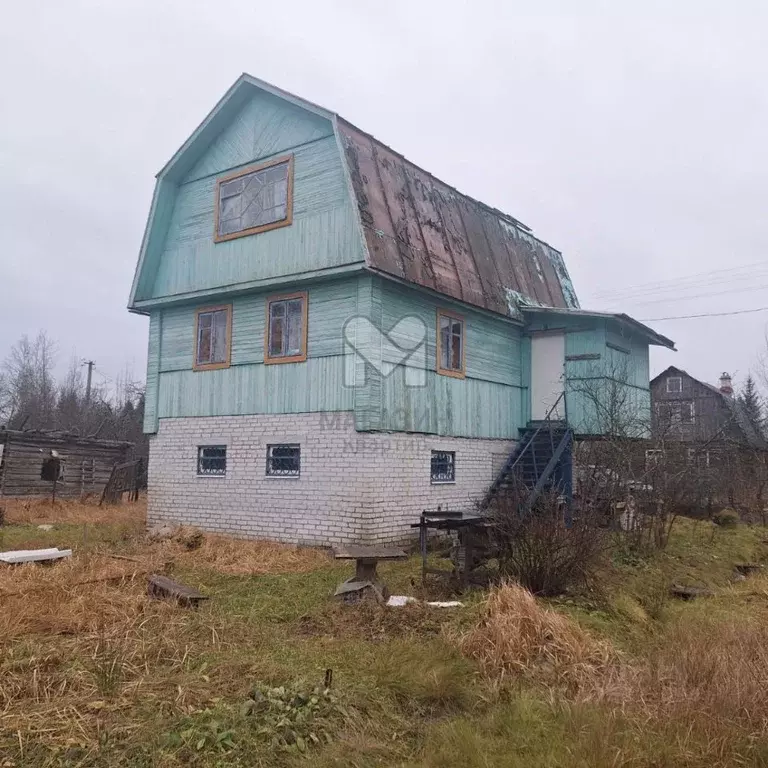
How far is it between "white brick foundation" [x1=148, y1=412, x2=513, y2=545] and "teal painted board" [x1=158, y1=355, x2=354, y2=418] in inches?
7.4

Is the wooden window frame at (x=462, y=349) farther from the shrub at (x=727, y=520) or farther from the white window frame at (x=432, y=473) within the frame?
the shrub at (x=727, y=520)

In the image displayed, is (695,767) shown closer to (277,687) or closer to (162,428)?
(277,687)

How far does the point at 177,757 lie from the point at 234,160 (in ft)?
40.7

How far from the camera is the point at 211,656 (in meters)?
5.91

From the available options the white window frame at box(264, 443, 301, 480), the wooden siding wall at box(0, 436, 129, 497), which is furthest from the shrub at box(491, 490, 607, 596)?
the wooden siding wall at box(0, 436, 129, 497)

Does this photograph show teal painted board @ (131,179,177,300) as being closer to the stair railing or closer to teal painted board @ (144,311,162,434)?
teal painted board @ (144,311,162,434)

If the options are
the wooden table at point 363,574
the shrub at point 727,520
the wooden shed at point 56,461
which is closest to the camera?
the wooden table at point 363,574

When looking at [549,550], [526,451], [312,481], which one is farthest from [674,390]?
[549,550]

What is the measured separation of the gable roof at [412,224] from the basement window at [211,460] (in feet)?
12.3

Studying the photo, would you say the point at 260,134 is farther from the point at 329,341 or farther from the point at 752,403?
the point at 752,403

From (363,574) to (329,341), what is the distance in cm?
510

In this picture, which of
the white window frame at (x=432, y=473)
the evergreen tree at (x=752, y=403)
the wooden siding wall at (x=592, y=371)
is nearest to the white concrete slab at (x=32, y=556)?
the white window frame at (x=432, y=473)

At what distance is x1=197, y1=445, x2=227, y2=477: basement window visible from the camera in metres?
14.1

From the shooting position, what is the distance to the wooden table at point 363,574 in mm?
8125
